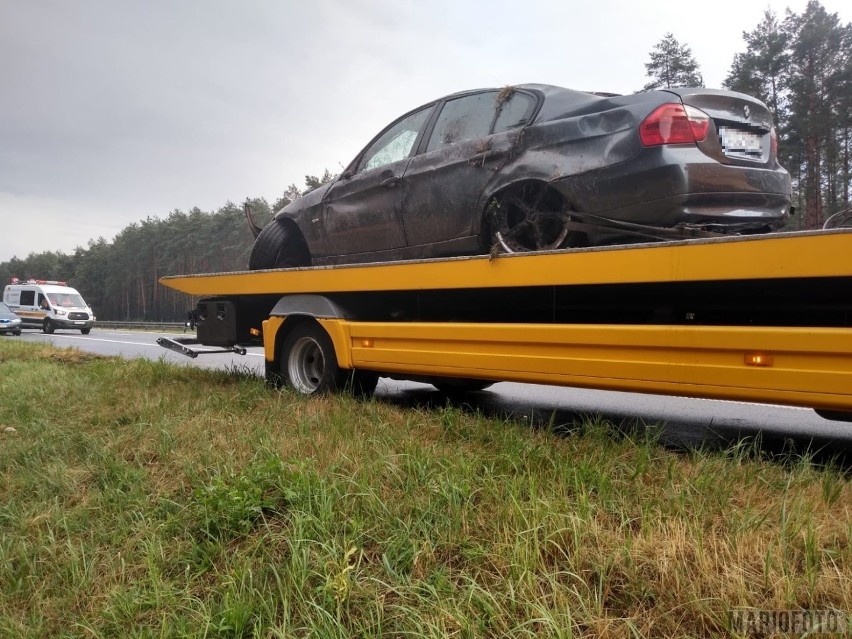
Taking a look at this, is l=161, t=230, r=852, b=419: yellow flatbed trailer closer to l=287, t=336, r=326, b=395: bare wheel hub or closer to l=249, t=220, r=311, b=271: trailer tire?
l=287, t=336, r=326, b=395: bare wheel hub

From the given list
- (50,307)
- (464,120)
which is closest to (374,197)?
(464,120)

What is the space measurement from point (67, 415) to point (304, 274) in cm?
230

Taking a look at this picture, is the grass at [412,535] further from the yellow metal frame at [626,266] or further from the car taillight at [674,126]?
the car taillight at [674,126]

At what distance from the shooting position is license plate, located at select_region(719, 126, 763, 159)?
3.35 m

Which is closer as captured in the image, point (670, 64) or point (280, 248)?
point (280, 248)

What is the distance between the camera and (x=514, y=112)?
4.08 metres

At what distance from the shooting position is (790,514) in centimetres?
219

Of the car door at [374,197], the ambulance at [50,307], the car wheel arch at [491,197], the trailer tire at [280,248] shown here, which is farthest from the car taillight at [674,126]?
the ambulance at [50,307]

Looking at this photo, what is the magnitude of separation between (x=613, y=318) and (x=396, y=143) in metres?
2.55

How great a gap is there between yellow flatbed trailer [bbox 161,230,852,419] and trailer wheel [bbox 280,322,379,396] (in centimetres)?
2

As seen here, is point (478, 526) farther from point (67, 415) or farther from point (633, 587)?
point (67, 415)

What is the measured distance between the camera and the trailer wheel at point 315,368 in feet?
16.0

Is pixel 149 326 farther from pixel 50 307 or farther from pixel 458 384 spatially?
pixel 458 384

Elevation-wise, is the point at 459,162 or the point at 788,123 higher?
the point at 788,123
